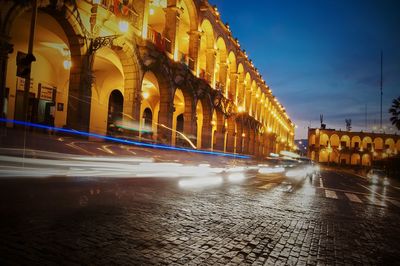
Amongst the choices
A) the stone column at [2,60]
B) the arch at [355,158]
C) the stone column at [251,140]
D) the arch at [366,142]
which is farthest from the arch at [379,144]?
the stone column at [2,60]

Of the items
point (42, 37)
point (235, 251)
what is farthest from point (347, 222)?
point (42, 37)

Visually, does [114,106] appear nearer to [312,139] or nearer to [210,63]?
[210,63]

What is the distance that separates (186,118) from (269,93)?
1536 inches

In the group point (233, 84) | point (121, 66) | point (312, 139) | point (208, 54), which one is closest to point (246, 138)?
point (233, 84)

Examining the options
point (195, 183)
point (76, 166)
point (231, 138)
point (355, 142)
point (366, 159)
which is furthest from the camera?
point (355, 142)

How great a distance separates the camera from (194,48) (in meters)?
25.0

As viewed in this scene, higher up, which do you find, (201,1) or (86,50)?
(201,1)

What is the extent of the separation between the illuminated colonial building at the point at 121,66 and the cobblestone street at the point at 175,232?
7.90 meters

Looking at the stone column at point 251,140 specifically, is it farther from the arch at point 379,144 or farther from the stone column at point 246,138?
the arch at point 379,144

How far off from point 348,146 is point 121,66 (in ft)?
297

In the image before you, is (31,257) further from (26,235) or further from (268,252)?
(268,252)

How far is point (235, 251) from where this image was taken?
380 cm

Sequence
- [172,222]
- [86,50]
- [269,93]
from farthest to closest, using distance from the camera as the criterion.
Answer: [269,93], [86,50], [172,222]

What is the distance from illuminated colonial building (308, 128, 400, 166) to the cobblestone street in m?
92.1
